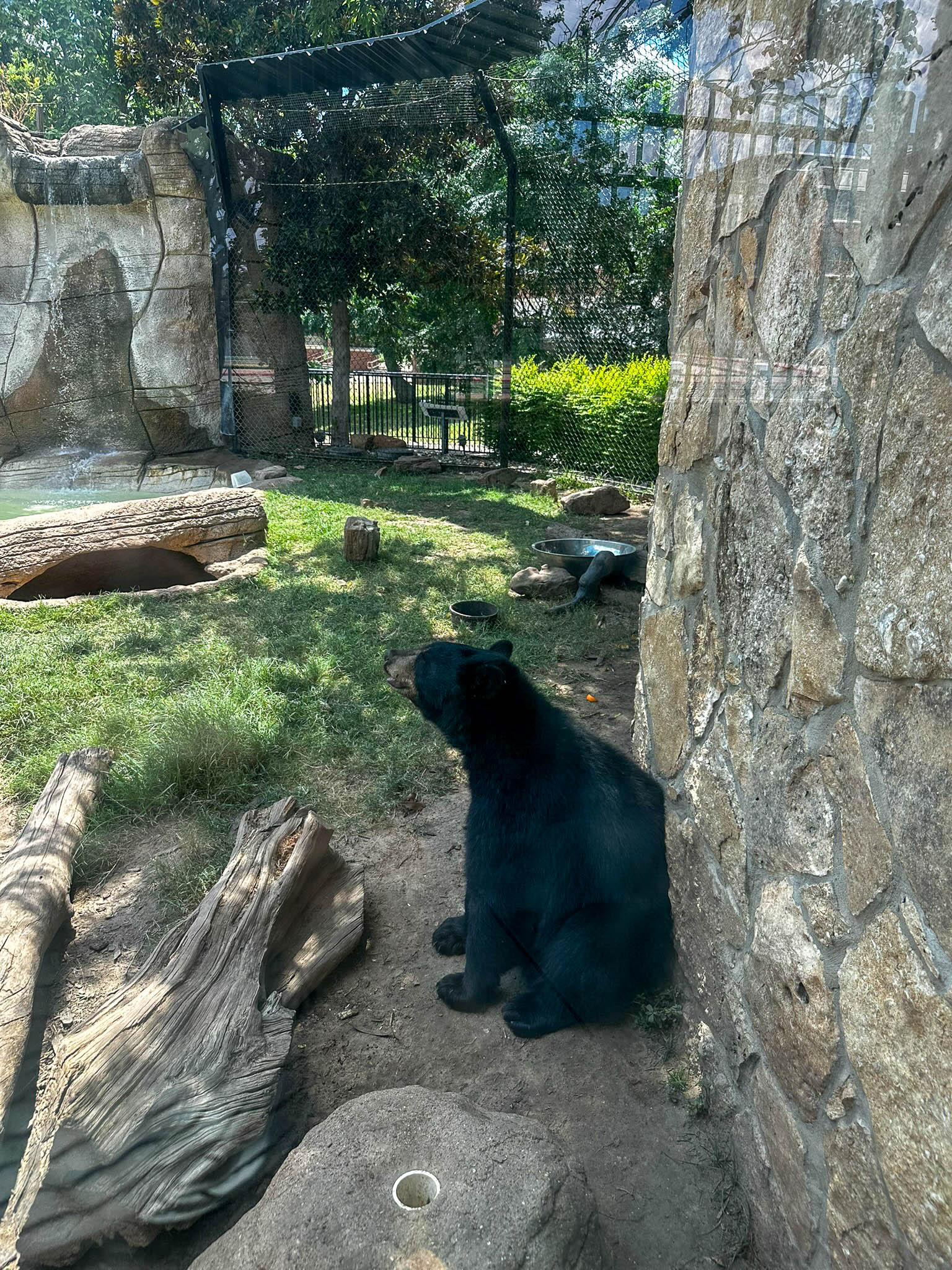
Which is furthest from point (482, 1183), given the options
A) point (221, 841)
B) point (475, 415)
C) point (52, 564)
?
point (475, 415)

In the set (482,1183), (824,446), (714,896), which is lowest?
(482,1183)

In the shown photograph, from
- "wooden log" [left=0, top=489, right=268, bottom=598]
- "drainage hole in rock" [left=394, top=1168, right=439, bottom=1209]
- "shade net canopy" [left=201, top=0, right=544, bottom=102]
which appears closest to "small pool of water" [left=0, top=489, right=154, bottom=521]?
"wooden log" [left=0, top=489, right=268, bottom=598]

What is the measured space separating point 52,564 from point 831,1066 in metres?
6.31

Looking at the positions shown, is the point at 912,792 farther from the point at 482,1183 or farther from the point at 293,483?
the point at 293,483

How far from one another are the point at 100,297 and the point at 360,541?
7514 millimetres

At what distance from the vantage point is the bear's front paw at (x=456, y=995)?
2.82 meters

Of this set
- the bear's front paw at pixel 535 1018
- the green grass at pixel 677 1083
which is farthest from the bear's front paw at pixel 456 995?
the green grass at pixel 677 1083

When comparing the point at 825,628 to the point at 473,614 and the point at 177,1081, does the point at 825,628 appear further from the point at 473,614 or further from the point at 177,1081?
the point at 473,614

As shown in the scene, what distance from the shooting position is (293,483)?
10867mm

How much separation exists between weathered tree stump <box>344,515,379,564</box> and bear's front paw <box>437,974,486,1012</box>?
15.6 feet

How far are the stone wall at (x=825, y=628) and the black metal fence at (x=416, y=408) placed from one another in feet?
32.6

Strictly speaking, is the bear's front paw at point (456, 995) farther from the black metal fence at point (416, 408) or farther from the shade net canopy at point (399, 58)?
the black metal fence at point (416, 408)

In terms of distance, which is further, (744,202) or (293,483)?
(293,483)

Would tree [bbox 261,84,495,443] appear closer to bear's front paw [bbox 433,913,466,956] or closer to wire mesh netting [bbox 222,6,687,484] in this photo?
wire mesh netting [bbox 222,6,687,484]
